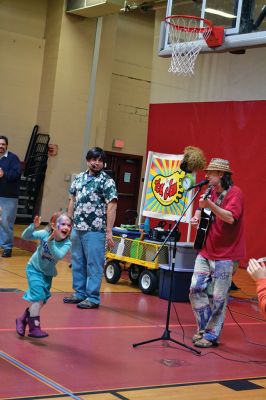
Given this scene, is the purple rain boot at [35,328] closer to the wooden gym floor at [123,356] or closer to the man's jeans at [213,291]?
the wooden gym floor at [123,356]

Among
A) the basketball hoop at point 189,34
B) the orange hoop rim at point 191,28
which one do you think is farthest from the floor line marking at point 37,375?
the orange hoop rim at point 191,28

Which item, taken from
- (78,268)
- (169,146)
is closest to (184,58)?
(169,146)

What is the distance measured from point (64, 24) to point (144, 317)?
11259mm

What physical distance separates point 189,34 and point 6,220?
4.04 meters

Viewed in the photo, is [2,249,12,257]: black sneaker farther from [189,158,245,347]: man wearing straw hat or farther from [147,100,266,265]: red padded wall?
[189,158,245,347]: man wearing straw hat

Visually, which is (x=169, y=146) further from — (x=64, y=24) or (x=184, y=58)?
(x=64, y=24)

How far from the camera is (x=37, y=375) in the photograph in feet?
15.4

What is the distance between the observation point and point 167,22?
1004 cm

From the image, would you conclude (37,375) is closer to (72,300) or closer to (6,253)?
(72,300)

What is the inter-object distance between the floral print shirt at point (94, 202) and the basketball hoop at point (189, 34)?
3.24 meters

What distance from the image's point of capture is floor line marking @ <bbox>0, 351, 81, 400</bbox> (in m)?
4.38

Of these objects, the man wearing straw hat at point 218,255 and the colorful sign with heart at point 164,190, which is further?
the colorful sign with heart at point 164,190

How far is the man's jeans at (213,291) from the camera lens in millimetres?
6180

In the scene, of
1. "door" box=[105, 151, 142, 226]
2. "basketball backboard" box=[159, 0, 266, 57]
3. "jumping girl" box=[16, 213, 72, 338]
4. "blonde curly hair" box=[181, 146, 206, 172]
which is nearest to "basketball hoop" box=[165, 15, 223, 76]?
"basketball backboard" box=[159, 0, 266, 57]
